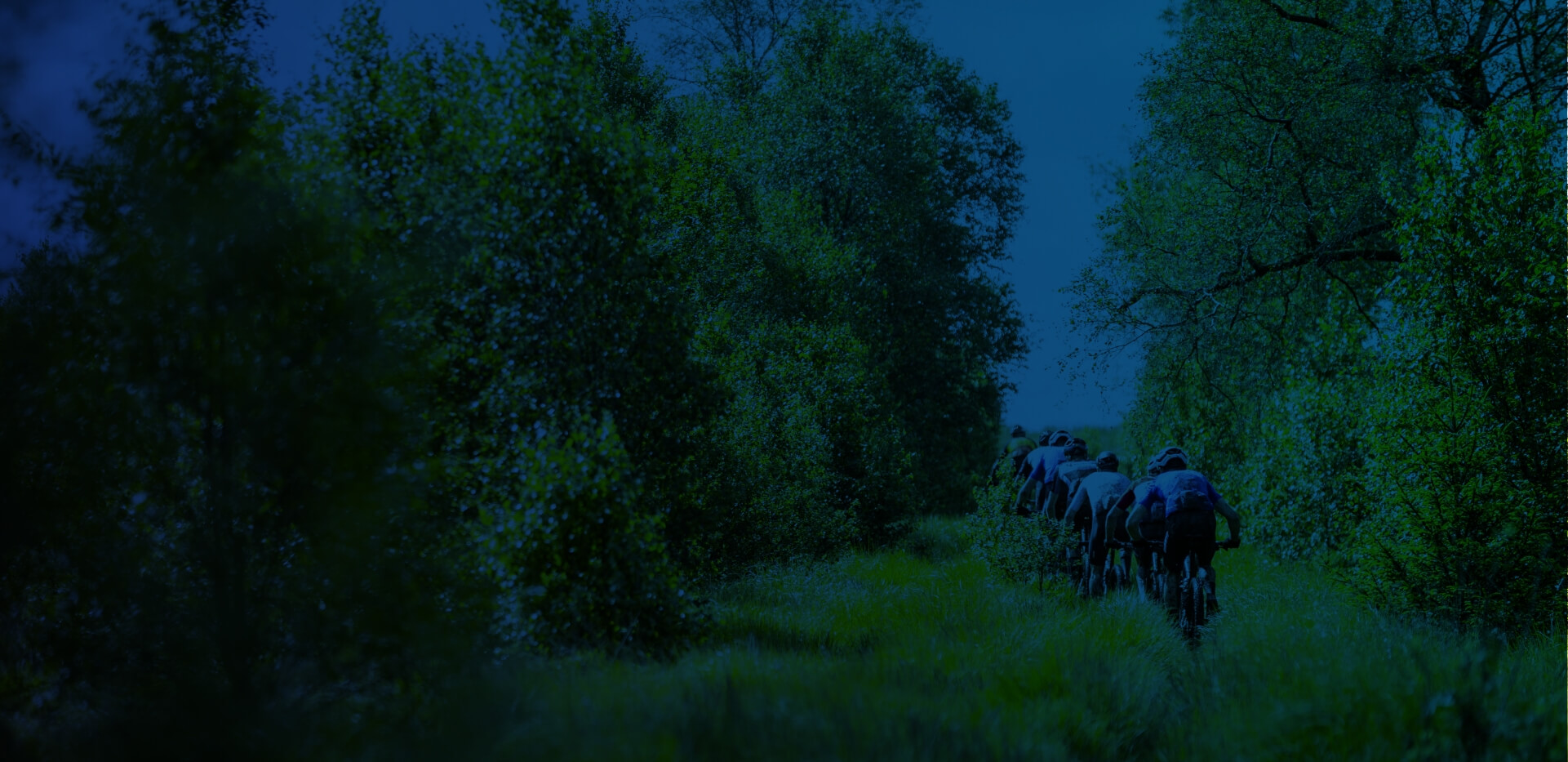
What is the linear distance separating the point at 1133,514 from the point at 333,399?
23.9ft

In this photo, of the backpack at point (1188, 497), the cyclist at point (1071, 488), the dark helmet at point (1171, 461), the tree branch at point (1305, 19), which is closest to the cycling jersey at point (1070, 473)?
the cyclist at point (1071, 488)

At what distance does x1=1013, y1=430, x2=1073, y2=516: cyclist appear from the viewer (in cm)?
1494

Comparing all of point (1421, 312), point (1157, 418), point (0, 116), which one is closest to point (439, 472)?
point (0, 116)

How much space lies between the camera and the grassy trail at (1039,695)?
579 cm

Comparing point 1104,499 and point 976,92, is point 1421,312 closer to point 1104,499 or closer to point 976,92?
point 1104,499

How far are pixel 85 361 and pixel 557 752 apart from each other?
3582 mm

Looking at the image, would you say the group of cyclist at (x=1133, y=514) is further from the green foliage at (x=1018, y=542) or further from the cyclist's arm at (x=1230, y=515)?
the green foliage at (x=1018, y=542)

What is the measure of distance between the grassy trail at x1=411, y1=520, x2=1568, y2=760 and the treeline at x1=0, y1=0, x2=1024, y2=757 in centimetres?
91

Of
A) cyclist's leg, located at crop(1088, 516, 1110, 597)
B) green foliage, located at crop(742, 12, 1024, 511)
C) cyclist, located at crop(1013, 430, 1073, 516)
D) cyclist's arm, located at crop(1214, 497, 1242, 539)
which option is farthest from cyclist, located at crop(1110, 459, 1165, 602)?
green foliage, located at crop(742, 12, 1024, 511)

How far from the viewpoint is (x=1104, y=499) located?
11859 mm

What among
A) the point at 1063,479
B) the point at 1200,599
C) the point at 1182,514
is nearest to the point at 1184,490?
the point at 1182,514

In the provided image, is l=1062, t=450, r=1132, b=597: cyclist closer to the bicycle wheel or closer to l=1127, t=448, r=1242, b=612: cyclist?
l=1127, t=448, r=1242, b=612: cyclist

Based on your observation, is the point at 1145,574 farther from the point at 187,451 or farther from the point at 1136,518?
the point at 187,451

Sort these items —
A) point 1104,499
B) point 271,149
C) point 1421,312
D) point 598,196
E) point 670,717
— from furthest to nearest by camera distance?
point 1104,499, point 1421,312, point 598,196, point 271,149, point 670,717
